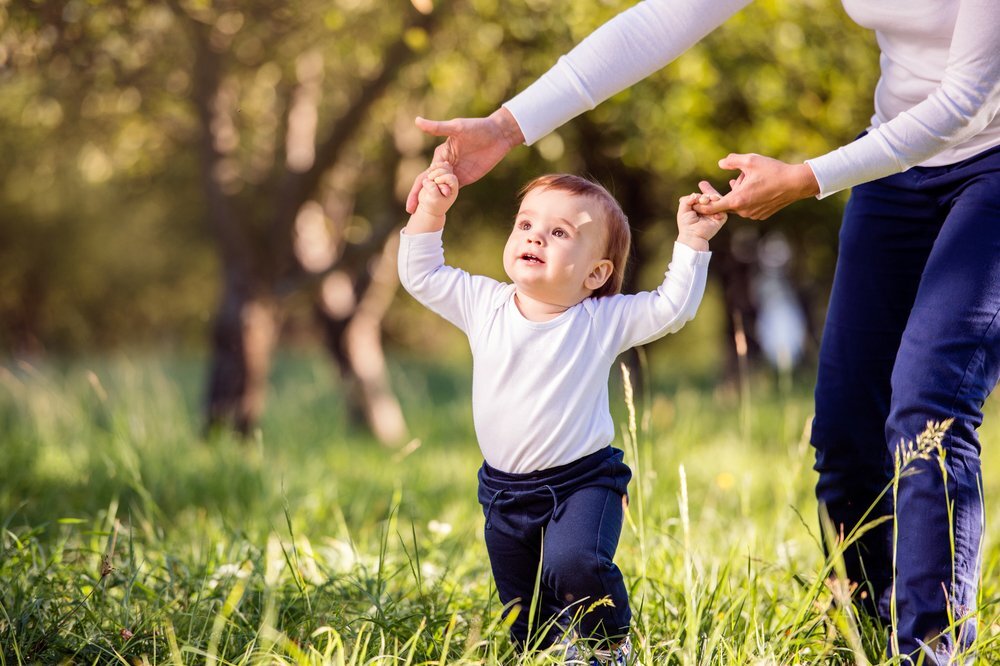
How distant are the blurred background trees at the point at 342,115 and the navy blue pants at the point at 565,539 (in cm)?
224

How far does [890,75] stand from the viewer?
90.1 inches

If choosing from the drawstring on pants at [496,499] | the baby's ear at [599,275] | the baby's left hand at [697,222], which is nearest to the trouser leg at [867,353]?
the baby's left hand at [697,222]

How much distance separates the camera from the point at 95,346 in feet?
70.6

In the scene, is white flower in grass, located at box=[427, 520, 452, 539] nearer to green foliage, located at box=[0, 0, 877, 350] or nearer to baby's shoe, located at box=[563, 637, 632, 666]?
baby's shoe, located at box=[563, 637, 632, 666]

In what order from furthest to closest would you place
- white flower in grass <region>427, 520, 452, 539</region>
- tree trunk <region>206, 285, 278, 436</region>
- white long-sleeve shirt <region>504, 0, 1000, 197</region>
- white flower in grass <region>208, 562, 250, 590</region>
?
tree trunk <region>206, 285, 278, 436</region> → white flower in grass <region>427, 520, 452, 539</region> → white flower in grass <region>208, 562, 250, 590</region> → white long-sleeve shirt <region>504, 0, 1000, 197</region>

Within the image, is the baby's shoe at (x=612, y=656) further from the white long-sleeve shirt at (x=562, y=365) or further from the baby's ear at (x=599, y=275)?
the baby's ear at (x=599, y=275)

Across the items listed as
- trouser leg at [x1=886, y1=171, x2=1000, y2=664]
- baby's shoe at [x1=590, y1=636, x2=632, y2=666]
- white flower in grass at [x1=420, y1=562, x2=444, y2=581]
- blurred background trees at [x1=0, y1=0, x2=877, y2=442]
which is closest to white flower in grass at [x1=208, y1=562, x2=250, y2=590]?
white flower in grass at [x1=420, y1=562, x2=444, y2=581]

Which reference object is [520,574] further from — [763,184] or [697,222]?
[763,184]

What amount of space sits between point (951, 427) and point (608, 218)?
0.81 meters

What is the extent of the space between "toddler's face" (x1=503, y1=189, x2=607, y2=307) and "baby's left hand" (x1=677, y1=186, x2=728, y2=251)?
0.19 metres

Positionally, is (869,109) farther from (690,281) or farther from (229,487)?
(690,281)

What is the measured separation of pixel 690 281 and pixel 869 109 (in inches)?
267

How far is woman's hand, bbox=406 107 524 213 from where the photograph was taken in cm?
221

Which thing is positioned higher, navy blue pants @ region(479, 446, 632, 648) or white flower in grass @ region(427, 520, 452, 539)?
navy blue pants @ region(479, 446, 632, 648)
